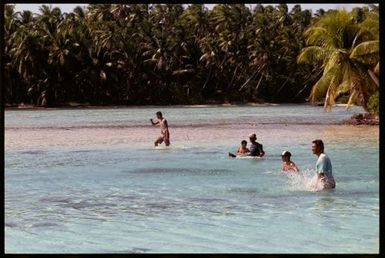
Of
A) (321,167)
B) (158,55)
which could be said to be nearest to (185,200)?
(321,167)

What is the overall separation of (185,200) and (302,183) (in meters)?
2.23

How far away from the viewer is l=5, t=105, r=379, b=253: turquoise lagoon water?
7805 mm

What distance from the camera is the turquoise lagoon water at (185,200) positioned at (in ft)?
25.6

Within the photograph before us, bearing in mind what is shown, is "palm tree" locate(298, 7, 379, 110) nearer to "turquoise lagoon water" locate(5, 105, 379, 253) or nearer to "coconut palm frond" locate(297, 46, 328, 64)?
"coconut palm frond" locate(297, 46, 328, 64)

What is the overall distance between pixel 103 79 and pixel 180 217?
3842 centimetres

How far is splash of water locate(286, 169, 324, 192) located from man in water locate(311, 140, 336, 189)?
4.2 inches

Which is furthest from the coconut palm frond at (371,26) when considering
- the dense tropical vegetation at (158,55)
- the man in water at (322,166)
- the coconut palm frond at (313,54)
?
the dense tropical vegetation at (158,55)

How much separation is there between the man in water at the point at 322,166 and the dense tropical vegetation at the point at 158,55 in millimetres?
33807

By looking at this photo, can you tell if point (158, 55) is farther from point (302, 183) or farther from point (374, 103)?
point (302, 183)

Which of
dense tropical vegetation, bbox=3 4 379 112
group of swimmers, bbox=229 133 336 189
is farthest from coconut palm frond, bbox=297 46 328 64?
dense tropical vegetation, bbox=3 4 379 112

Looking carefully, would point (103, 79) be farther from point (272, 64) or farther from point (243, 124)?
point (243, 124)

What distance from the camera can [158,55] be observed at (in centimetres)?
4962

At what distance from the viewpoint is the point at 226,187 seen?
1207 centimetres

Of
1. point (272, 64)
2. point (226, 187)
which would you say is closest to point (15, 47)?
point (272, 64)
